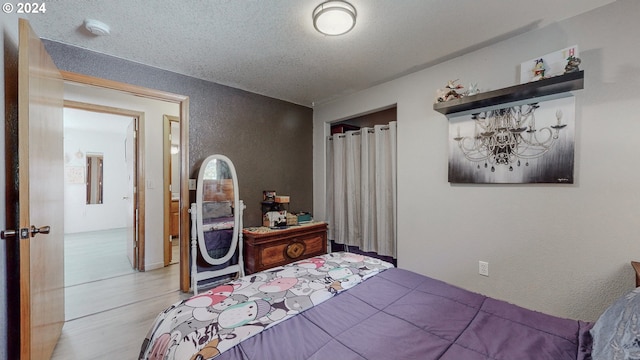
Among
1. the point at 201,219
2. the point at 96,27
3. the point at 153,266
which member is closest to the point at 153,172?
the point at 153,266

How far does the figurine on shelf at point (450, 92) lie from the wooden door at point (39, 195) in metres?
2.72

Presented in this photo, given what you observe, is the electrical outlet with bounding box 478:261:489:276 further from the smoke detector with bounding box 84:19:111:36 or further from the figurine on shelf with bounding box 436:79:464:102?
the smoke detector with bounding box 84:19:111:36

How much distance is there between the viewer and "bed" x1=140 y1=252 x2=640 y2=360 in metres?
0.89

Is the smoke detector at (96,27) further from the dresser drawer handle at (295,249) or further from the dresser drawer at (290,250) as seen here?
the dresser drawer handle at (295,249)

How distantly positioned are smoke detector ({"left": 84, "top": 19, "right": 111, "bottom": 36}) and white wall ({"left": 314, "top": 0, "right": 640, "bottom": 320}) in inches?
103

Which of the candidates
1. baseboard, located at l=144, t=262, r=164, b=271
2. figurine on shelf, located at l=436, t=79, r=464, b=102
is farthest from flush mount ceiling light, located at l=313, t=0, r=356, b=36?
baseboard, located at l=144, t=262, r=164, b=271

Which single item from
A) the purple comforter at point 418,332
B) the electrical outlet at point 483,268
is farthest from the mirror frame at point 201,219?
the electrical outlet at point 483,268

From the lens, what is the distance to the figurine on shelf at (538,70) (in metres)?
1.76

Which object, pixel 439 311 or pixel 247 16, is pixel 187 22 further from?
pixel 439 311

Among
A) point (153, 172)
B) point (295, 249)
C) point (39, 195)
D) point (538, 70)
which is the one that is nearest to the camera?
point (39, 195)

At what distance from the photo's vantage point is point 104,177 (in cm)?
602

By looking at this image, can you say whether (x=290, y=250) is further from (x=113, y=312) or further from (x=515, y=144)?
(x=515, y=144)

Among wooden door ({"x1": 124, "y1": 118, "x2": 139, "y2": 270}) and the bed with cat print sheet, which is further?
wooden door ({"x1": 124, "y1": 118, "x2": 139, "y2": 270})

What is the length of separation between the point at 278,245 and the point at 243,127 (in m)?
1.50
